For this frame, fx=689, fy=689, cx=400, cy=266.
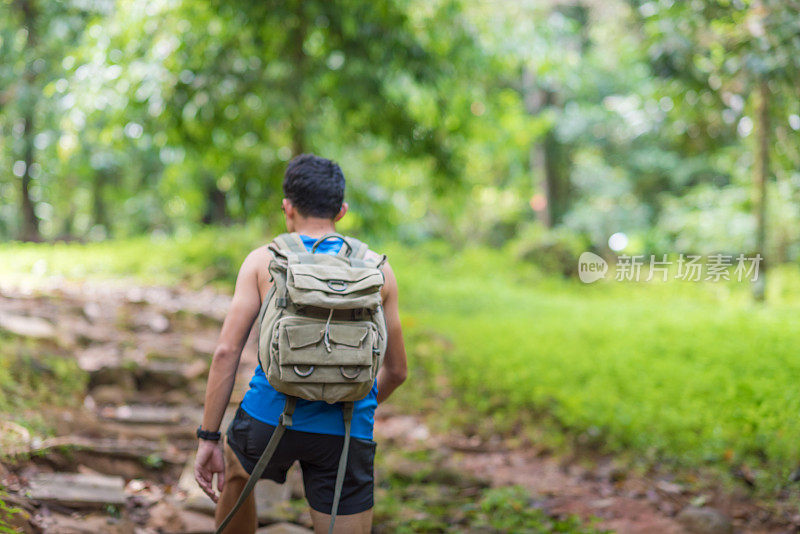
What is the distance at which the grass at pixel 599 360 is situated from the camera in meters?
4.56

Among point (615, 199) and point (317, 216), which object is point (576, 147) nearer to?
point (615, 199)

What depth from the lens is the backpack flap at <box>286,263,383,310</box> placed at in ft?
6.75

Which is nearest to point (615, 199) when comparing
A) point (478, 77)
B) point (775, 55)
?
point (478, 77)

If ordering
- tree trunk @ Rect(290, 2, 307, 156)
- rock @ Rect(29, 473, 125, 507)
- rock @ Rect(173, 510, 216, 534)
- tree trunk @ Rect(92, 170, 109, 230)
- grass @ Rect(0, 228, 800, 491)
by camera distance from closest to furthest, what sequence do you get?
1. rock @ Rect(29, 473, 125, 507)
2. rock @ Rect(173, 510, 216, 534)
3. grass @ Rect(0, 228, 800, 491)
4. tree trunk @ Rect(290, 2, 307, 156)
5. tree trunk @ Rect(92, 170, 109, 230)

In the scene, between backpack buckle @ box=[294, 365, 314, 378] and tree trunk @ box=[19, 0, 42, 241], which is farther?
tree trunk @ box=[19, 0, 42, 241]

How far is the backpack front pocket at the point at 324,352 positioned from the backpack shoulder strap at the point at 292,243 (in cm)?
27

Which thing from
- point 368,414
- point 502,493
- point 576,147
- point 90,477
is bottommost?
point 502,493

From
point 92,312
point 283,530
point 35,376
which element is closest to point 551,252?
point 92,312

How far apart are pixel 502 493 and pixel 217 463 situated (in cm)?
250

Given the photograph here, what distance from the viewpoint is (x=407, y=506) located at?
161 inches

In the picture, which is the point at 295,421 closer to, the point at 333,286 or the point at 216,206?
the point at 333,286

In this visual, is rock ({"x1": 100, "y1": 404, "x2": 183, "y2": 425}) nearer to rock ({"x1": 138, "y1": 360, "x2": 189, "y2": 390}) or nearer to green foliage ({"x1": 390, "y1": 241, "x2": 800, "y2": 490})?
rock ({"x1": 138, "y1": 360, "x2": 189, "y2": 390})

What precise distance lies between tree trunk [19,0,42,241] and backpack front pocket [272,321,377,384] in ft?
38.3

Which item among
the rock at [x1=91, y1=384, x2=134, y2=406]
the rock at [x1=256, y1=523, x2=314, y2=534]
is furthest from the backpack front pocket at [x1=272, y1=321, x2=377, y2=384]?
the rock at [x1=91, y1=384, x2=134, y2=406]
